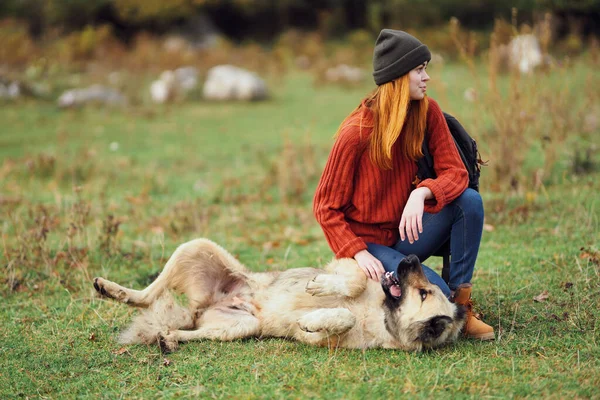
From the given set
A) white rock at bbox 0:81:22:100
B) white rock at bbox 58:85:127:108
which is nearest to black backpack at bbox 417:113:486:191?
white rock at bbox 58:85:127:108

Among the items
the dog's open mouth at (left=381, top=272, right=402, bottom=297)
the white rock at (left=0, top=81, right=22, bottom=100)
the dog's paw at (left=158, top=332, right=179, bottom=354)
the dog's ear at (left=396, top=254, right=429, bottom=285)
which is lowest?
the white rock at (left=0, top=81, right=22, bottom=100)

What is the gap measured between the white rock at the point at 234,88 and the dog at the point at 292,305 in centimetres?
1281

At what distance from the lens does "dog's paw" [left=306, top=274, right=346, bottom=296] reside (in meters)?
3.90

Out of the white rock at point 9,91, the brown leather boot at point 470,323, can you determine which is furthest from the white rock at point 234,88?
the brown leather boot at point 470,323

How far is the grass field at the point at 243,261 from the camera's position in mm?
3521

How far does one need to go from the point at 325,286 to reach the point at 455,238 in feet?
3.02

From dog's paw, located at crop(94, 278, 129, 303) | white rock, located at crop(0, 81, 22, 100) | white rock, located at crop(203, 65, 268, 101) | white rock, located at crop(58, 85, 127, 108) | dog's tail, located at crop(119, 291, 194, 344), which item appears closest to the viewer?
dog's tail, located at crop(119, 291, 194, 344)

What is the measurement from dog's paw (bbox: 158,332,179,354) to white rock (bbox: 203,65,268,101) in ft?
43.6

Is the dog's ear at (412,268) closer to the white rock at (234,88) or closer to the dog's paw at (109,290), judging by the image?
the dog's paw at (109,290)

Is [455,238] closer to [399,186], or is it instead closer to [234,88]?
[399,186]

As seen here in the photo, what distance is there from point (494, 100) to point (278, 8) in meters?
26.7

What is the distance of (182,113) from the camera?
15539 mm

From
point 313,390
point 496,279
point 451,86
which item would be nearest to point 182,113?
point 451,86

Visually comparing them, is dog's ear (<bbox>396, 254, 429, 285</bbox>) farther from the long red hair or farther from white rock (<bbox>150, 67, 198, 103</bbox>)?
white rock (<bbox>150, 67, 198, 103</bbox>)
